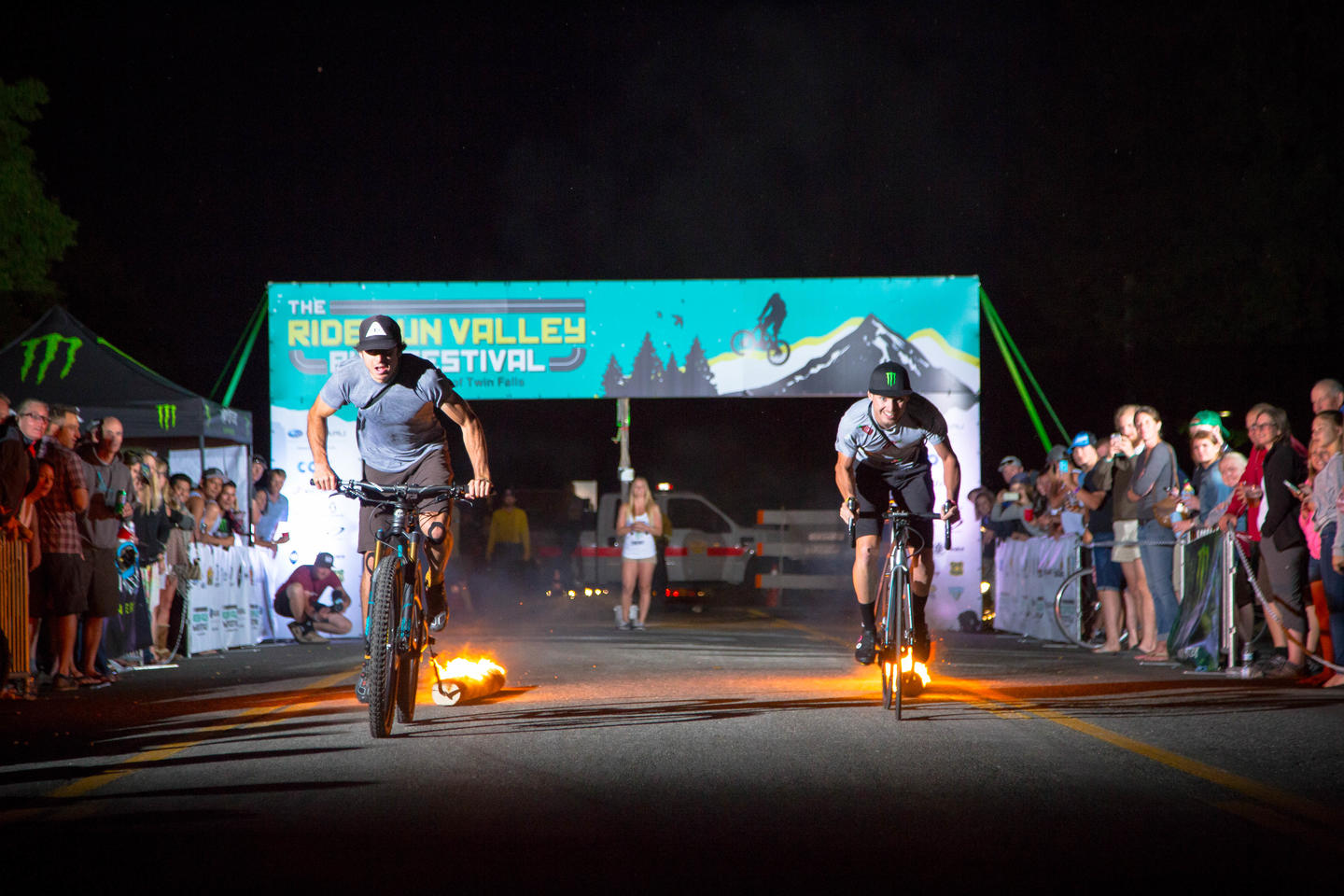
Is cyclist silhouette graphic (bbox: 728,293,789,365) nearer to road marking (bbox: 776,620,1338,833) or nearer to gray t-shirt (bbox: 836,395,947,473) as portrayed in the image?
road marking (bbox: 776,620,1338,833)

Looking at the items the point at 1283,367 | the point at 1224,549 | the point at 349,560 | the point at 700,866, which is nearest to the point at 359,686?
the point at 700,866

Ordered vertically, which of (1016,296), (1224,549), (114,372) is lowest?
(1224,549)

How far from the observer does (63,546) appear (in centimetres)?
1108

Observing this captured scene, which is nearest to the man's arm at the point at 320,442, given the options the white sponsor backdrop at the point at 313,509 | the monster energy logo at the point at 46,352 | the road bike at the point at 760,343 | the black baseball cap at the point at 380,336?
the black baseball cap at the point at 380,336

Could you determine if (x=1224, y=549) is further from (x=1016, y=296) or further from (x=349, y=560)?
(x=1016, y=296)

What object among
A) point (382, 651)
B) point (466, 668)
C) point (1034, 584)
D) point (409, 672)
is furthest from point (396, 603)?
point (1034, 584)

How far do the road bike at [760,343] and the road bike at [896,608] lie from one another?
1147cm

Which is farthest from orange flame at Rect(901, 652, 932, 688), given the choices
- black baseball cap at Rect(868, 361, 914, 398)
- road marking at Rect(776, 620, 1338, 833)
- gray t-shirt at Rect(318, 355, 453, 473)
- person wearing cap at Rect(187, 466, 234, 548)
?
person wearing cap at Rect(187, 466, 234, 548)

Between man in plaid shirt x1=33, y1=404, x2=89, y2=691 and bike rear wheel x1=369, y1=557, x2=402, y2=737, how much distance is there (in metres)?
4.58

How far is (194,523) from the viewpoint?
48.7ft

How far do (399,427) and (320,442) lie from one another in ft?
1.53

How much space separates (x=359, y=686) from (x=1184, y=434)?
28514 millimetres

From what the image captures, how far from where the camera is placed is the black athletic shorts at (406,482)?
26.3 feet

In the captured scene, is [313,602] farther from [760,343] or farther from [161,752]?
[161,752]
